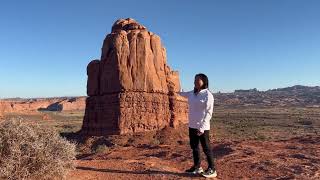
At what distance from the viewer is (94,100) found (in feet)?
94.5

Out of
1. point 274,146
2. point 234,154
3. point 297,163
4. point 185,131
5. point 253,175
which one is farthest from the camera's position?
point 185,131

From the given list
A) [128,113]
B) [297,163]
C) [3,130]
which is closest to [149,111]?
[128,113]

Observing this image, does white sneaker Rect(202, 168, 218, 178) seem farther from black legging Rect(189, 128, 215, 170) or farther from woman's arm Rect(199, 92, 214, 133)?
woman's arm Rect(199, 92, 214, 133)

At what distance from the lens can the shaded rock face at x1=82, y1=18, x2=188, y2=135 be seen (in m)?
27.0

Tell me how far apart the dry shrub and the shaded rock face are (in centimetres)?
1808

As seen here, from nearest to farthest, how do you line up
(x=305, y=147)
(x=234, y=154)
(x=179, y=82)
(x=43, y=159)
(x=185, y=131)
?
(x=43, y=159)
(x=234, y=154)
(x=305, y=147)
(x=185, y=131)
(x=179, y=82)

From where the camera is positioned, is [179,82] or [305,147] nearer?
[305,147]

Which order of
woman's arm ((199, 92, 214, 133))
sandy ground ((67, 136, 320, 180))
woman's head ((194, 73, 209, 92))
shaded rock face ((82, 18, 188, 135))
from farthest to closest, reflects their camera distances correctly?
shaded rock face ((82, 18, 188, 135)) → sandy ground ((67, 136, 320, 180)) → woman's head ((194, 73, 209, 92)) → woman's arm ((199, 92, 214, 133))

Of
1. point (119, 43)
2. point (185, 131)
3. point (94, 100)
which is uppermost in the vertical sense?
point (119, 43)

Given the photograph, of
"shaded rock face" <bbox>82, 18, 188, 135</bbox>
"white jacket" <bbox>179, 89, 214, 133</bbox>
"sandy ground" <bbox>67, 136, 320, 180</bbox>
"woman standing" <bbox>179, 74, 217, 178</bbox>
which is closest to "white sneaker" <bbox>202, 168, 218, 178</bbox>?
"woman standing" <bbox>179, 74, 217, 178</bbox>

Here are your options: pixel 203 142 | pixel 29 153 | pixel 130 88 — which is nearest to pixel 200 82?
pixel 203 142

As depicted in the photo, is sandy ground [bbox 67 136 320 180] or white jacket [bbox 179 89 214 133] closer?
white jacket [bbox 179 89 214 133]

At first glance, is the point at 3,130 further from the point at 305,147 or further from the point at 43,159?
the point at 305,147

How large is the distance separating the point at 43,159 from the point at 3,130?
1.02 m
